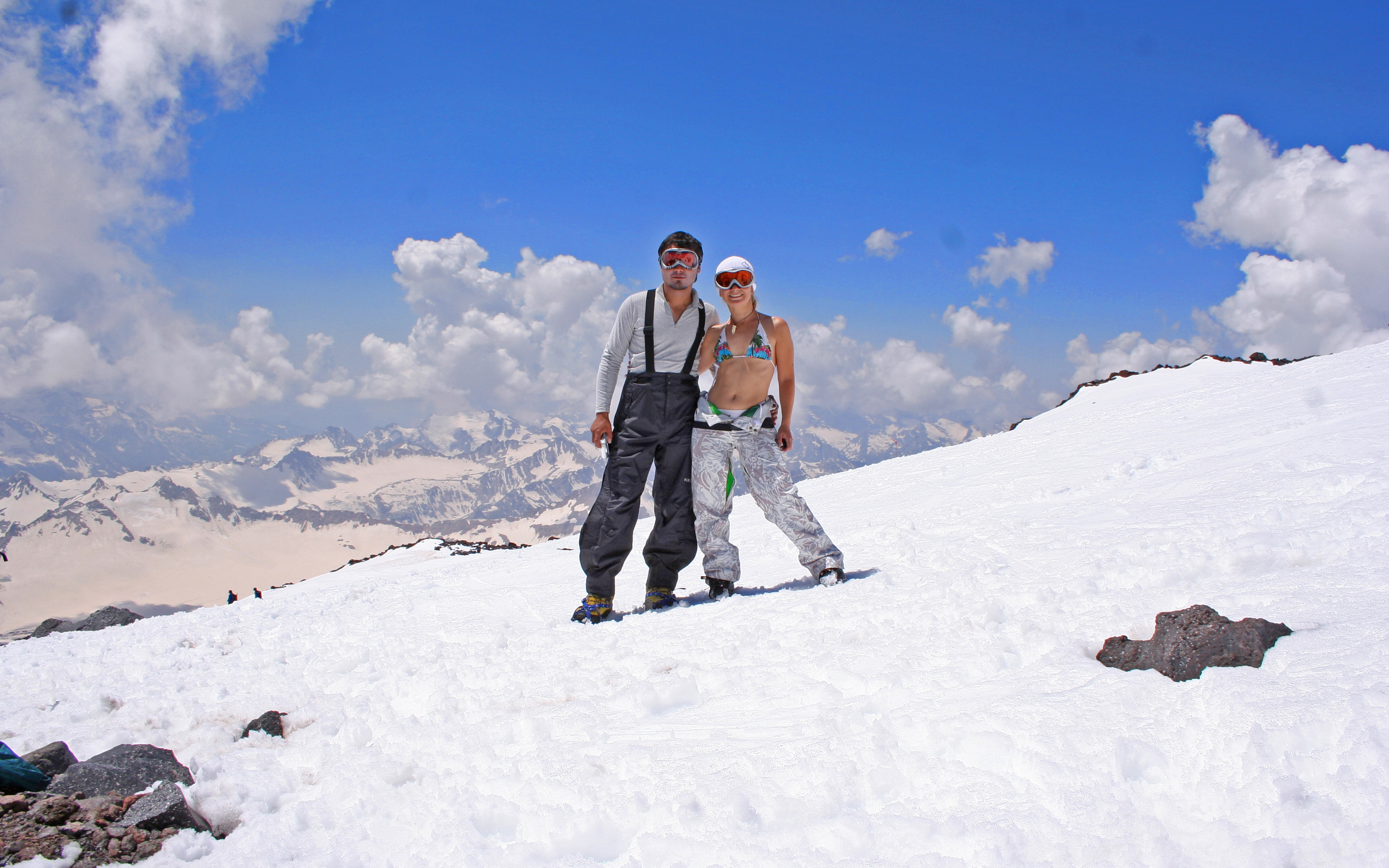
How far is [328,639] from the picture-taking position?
5594 mm

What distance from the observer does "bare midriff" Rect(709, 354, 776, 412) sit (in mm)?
5859

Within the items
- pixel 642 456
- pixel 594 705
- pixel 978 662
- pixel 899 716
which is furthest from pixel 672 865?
pixel 642 456

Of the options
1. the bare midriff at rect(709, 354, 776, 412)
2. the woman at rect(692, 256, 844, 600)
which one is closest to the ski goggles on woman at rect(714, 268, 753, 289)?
the woman at rect(692, 256, 844, 600)

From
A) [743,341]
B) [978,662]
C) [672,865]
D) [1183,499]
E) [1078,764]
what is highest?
[743,341]

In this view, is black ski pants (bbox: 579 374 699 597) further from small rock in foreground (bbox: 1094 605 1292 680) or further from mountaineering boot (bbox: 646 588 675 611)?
small rock in foreground (bbox: 1094 605 1292 680)

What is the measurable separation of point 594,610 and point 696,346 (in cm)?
238

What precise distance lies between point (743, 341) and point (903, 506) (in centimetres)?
515

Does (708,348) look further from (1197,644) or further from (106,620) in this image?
(106,620)

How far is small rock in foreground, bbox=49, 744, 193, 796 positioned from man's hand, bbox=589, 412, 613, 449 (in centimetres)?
358

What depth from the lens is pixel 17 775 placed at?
2.89 metres

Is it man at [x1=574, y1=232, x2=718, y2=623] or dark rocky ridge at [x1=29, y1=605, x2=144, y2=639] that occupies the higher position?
man at [x1=574, y1=232, x2=718, y2=623]

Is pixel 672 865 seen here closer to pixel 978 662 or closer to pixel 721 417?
pixel 978 662

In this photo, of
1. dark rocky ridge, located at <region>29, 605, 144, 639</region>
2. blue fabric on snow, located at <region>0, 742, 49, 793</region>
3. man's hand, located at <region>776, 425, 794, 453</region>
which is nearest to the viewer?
blue fabric on snow, located at <region>0, 742, 49, 793</region>

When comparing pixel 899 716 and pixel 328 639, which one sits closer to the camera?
pixel 899 716
